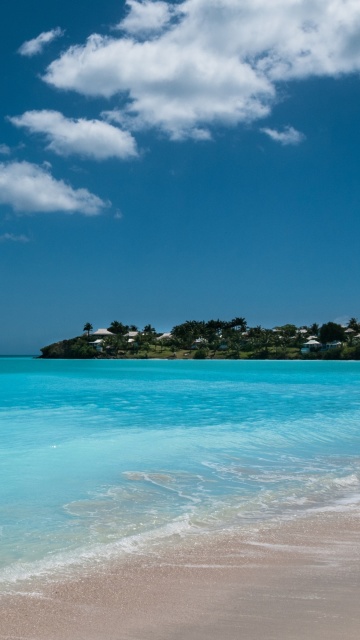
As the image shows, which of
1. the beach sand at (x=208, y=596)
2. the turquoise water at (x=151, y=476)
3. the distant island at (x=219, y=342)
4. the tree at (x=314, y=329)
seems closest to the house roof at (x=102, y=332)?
the distant island at (x=219, y=342)

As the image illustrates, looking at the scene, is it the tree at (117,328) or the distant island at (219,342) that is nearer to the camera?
the distant island at (219,342)

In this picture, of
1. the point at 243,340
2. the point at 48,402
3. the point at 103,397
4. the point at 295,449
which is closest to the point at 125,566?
the point at 295,449

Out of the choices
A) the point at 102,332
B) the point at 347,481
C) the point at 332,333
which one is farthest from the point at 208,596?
the point at 102,332

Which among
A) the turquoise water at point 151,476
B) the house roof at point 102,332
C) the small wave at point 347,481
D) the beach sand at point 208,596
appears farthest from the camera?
the house roof at point 102,332

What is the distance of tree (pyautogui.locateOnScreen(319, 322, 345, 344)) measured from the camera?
13000 cm

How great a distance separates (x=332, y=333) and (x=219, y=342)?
2929cm

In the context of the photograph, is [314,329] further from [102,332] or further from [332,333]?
[102,332]

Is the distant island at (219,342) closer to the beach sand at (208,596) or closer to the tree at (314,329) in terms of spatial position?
the tree at (314,329)

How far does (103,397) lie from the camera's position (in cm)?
3325

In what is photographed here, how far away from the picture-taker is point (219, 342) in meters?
144

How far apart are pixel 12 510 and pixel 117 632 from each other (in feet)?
14.6

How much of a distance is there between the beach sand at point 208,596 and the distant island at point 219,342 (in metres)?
123

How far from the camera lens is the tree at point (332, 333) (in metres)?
130

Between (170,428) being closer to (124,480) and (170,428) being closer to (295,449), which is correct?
(295,449)
